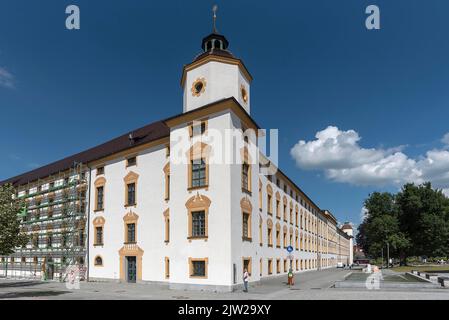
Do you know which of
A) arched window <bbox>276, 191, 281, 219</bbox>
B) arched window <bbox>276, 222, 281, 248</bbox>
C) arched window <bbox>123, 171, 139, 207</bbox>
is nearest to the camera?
arched window <bbox>123, 171, 139, 207</bbox>

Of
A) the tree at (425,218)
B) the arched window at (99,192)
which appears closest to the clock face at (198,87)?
the arched window at (99,192)

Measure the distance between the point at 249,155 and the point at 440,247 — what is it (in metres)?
50.7

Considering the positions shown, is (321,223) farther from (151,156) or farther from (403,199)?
(151,156)

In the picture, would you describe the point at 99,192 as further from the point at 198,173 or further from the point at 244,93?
the point at 244,93

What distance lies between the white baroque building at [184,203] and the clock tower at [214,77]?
8 centimetres

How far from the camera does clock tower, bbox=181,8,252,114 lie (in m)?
29.6

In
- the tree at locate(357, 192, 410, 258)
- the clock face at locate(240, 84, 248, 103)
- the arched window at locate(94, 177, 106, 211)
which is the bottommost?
the tree at locate(357, 192, 410, 258)

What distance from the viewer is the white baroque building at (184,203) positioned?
27.0 m

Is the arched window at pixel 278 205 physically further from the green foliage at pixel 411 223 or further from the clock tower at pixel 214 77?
the green foliage at pixel 411 223

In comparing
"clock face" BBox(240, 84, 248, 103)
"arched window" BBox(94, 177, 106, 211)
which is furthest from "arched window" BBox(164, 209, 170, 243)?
"clock face" BBox(240, 84, 248, 103)

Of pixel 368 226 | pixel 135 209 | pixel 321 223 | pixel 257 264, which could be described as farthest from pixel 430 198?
pixel 135 209

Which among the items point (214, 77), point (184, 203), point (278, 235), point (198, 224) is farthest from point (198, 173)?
point (278, 235)

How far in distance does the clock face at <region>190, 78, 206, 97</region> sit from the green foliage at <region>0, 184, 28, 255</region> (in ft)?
47.9

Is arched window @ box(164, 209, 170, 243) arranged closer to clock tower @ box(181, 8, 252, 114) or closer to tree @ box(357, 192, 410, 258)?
clock tower @ box(181, 8, 252, 114)
